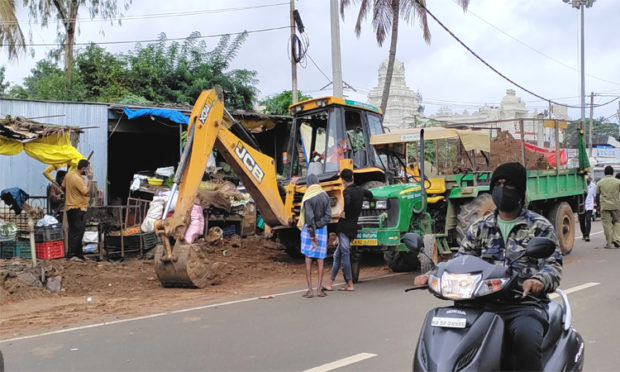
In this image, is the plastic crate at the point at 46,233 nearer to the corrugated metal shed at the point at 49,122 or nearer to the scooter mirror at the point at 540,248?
the corrugated metal shed at the point at 49,122

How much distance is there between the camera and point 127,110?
15.7 meters

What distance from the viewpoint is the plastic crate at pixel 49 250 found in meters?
11.2

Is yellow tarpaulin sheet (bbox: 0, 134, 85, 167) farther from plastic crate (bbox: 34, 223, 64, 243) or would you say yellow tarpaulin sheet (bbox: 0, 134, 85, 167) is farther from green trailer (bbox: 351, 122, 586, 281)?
green trailer (bbox: 351, 122, 586, 281)

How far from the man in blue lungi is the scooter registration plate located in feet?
18.3

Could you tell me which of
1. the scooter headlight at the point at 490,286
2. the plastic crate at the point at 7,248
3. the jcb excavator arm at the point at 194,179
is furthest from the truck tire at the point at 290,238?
the scooter headlight at the point at 490,286

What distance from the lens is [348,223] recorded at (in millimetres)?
9477

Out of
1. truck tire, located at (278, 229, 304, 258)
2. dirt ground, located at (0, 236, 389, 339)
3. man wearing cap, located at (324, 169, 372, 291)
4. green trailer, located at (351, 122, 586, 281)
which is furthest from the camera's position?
truck tire, located at (278, 229, 304, 258)

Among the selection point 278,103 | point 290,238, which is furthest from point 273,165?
point 278,103

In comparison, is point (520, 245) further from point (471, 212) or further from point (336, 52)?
point (336, 52)

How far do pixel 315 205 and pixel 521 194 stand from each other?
524cm

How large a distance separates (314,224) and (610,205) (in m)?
8.74

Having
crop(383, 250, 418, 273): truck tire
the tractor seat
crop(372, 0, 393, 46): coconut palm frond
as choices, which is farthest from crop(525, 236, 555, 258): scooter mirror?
crop(372, 0, 393, 46): coconut palm frond

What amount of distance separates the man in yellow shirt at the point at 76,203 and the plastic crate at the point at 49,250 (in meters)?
0.40

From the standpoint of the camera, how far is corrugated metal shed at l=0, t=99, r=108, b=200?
1479 centimetres
